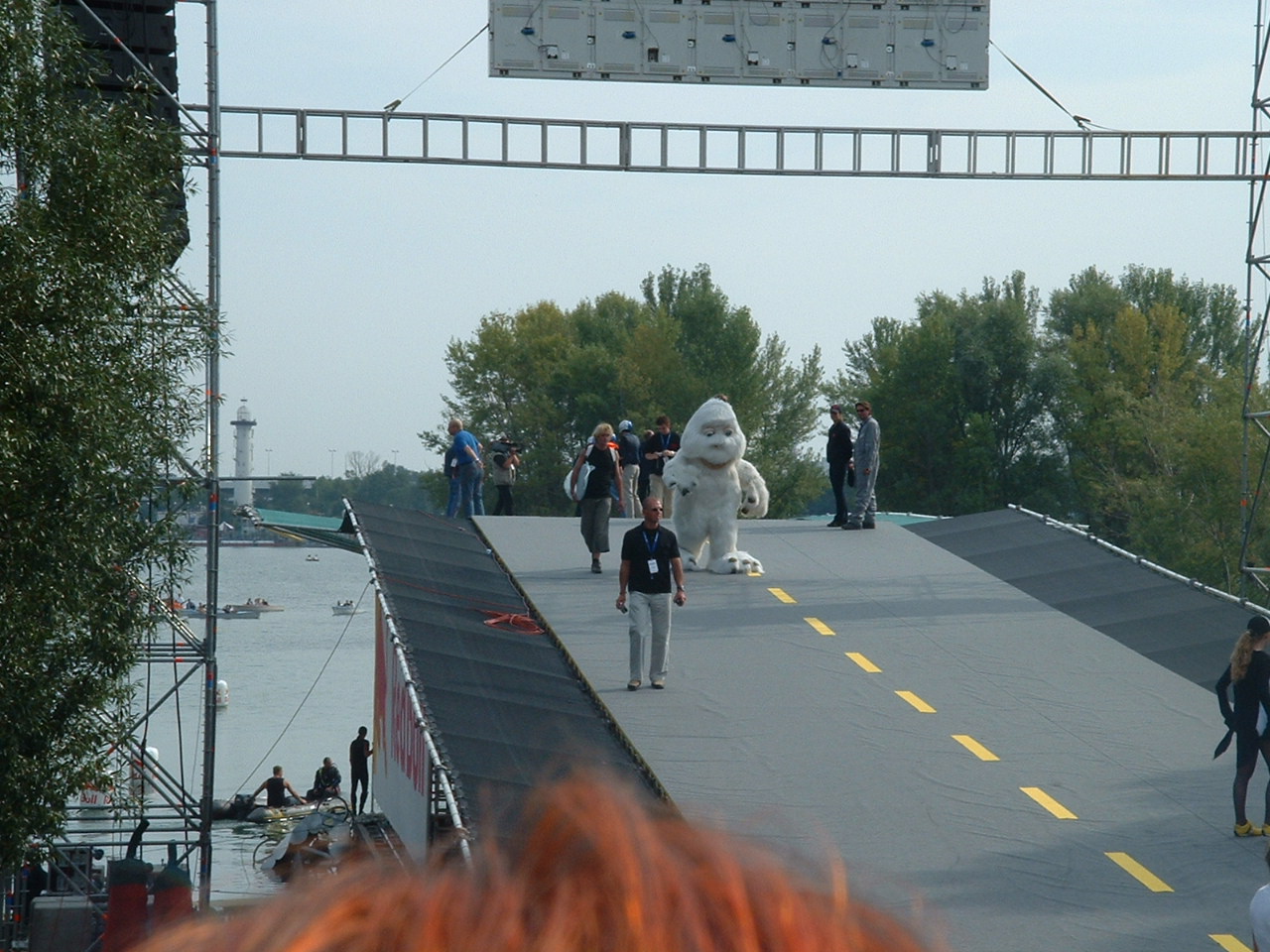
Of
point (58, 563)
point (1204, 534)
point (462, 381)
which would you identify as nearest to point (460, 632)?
point (58, 563)

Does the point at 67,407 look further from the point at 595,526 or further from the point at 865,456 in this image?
the point at 865,456

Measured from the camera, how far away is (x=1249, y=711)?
36.0ft

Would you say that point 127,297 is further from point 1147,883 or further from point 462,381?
point 462,381

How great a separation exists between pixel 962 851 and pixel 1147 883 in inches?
47.8

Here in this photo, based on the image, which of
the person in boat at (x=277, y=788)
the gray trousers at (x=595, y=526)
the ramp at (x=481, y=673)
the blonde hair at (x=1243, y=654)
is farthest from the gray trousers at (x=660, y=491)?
the blonde hair at (x=1243, y=654)

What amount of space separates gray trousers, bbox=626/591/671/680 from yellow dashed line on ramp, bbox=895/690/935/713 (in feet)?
7.67

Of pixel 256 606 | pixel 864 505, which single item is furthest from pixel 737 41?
pixel 256 606

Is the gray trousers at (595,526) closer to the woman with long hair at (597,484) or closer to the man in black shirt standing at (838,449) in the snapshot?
the woman with long hair at (597,484)

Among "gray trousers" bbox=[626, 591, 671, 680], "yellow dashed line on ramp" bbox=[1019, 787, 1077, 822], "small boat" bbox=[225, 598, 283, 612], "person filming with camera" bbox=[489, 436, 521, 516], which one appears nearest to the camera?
"yellow dashed line on ramp" bbox=[1019, 787, 1077, 822]

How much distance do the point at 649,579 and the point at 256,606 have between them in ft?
351

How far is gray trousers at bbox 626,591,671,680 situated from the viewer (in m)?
14.4

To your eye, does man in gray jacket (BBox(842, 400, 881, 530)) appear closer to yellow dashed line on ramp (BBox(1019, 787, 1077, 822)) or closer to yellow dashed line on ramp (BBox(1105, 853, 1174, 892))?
yellow dashed line on ramp (BBox(1019, 787, 1077, 822))

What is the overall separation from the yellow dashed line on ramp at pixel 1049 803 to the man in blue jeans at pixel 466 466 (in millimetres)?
15435

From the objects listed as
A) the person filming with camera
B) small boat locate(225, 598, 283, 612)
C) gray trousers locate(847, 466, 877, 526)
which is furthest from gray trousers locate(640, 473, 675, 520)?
small boat locate(225, 598, 283, 612)
